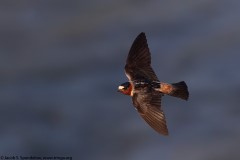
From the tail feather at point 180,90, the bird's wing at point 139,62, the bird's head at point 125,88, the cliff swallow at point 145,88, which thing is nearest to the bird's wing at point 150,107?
the cliff swallow at point 145,88

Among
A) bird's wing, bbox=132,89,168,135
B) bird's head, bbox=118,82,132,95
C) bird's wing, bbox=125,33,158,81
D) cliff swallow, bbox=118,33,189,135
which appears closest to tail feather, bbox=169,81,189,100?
cliff swallow, bbox=118,33,189,135

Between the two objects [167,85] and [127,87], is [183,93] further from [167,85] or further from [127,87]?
[127,87]

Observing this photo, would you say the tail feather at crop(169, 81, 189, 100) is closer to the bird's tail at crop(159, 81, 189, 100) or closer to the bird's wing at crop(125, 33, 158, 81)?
the bird's tail at crop(159, 81, 189, 100)

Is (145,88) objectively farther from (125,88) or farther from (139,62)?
(139,62)

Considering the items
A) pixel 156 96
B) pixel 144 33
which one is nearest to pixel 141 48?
pixel 144 33

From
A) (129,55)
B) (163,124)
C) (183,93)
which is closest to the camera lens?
(163,124)

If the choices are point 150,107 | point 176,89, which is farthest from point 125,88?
point 176,89

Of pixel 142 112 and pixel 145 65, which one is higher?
pixel 145 65
